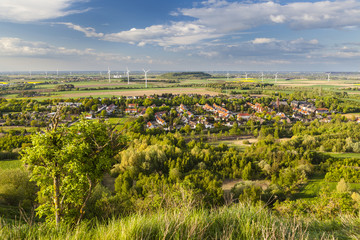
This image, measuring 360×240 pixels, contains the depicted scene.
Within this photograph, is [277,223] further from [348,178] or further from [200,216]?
[348,178]

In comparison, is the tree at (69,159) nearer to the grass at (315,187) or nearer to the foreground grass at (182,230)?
the foreground grass at (182,230)

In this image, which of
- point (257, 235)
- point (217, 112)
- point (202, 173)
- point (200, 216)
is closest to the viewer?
point (257, 235)

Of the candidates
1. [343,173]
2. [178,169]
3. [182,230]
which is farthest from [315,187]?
[182,230]

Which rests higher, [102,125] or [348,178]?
[102,125]

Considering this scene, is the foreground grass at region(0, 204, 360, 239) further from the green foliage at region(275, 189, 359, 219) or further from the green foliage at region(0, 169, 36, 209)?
the green foliage at region(0, 169, 36, 209)

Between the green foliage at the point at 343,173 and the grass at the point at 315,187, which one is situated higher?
the green foliage at the point at 343,173

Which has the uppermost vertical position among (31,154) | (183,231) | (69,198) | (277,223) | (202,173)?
(31,154)

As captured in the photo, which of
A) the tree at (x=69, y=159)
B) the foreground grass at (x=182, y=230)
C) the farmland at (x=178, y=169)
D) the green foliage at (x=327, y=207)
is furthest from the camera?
the green foliage at (x=327, y=207)

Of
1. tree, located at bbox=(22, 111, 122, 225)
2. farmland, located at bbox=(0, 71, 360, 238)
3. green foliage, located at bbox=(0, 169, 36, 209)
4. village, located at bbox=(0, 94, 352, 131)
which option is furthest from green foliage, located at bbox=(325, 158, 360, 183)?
green foliage, located at bbox=(0, 169, 36, 209)

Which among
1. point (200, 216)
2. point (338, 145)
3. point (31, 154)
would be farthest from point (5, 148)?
point (338, 145)

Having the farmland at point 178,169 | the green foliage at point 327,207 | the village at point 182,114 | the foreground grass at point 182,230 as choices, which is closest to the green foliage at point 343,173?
the farmland at point 178,169
